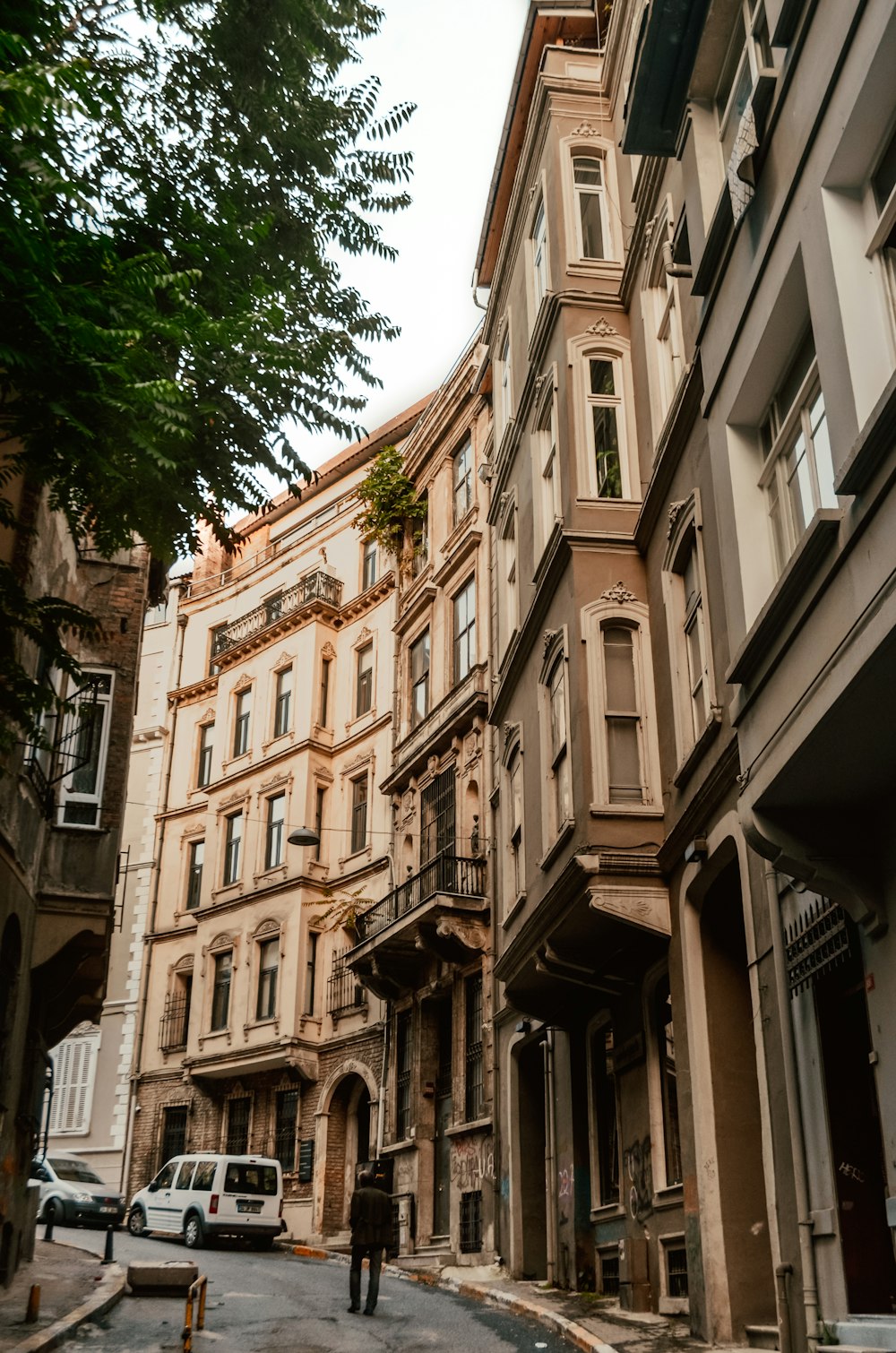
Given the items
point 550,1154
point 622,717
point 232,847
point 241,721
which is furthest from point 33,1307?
point 241,721

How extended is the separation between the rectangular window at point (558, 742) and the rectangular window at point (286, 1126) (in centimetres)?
1930

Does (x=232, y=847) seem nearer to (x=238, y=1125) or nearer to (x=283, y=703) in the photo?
(x=283, y=703)

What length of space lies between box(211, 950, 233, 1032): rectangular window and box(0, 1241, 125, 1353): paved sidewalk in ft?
51.4

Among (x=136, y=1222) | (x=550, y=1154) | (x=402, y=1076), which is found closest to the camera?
(x=550, y=1154)

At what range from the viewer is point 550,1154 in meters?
19.1

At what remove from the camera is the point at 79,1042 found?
40719 millimetres

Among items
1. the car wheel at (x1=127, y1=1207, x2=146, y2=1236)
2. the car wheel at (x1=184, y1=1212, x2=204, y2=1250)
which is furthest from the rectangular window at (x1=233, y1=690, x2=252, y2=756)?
the car wheel at (x1=184, y1=1212, x2=204, y2=1250)

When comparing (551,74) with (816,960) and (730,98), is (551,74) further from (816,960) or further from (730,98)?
(816,960)

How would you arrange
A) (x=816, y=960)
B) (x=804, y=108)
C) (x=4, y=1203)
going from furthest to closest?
1. (x=4, y=1203)
2. (x=816, y=960)
3. (x=804, y=108)

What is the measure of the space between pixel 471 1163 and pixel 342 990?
31.1 ft

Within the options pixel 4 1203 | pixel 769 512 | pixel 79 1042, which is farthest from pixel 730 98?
pixel 79 1042

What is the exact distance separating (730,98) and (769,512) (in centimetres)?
389

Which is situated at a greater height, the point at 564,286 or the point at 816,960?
the point at 564,286

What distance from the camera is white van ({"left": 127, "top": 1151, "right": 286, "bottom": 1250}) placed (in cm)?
2584
